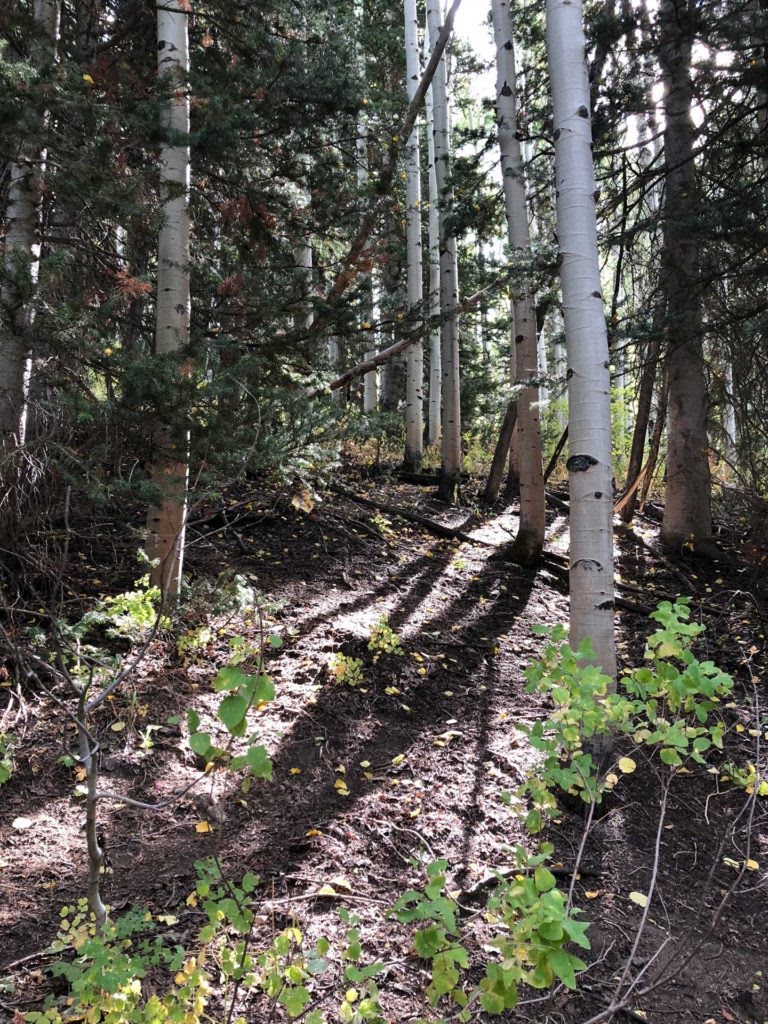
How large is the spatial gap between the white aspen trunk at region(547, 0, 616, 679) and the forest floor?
864 mm

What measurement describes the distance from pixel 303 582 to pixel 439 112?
7.56 m

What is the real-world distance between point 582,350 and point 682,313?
10.4 ft

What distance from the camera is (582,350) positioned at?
332 cm

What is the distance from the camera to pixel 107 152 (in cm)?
374

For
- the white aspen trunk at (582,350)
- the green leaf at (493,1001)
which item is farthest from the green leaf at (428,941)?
the white aspen trunk at (582,350)

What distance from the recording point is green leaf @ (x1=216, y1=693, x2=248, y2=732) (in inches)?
52.4

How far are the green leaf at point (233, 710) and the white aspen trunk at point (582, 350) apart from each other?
238 centimetres

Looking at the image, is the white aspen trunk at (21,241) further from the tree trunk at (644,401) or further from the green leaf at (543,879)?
the tree trunk at (644,401)

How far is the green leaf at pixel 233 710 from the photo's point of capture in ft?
4.37

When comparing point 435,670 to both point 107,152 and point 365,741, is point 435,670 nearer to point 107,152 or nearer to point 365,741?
point 365,741

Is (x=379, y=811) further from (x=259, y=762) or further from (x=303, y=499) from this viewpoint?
(x=303, y=499)

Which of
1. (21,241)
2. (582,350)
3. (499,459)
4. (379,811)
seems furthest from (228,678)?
(499,459)

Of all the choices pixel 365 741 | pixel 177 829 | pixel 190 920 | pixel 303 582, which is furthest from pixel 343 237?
pixel 190 920

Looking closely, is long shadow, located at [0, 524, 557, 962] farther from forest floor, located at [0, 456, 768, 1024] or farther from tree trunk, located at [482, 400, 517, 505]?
tree trunk, located at [482, 400, 517, 505]
